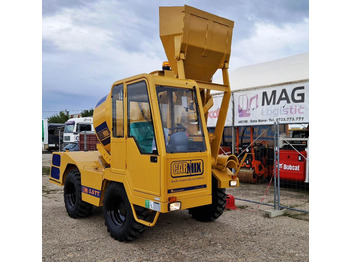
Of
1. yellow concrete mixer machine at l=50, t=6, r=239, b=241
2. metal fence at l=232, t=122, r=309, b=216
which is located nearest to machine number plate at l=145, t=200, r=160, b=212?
yellow concrete mixer machine at l=50, t=6, r=239, b=241

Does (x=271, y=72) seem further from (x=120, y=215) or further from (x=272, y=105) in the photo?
(x=120, y=215)

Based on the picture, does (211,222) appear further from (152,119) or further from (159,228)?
(152,119)

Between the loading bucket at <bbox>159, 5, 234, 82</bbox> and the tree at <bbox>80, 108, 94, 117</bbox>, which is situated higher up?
the tree at <bbox>80, 108, 94, 117</bbox>

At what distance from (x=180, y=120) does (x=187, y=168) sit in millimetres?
719

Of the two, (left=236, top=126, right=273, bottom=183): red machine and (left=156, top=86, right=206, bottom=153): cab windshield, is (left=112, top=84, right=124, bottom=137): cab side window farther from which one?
(left=236, top=126, right=273, bottom=183): red machine

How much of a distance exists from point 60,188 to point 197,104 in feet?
22.0

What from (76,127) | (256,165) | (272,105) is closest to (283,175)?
(256,165)

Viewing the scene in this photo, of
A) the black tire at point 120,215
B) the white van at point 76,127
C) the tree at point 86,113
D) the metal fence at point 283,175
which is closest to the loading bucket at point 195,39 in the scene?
the black tire at point 120,215

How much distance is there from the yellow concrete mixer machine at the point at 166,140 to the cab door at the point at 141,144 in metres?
0.01

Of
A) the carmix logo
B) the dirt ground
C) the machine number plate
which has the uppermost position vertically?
the carmix logo

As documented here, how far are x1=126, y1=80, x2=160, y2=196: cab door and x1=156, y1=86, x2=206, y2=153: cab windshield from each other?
21 cm

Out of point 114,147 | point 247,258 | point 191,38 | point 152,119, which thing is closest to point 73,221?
point 114,147

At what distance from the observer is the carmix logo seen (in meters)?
4.05

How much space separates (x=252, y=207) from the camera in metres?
6.87
